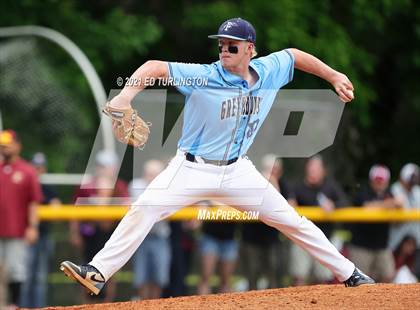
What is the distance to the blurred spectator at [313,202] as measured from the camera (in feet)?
44.7

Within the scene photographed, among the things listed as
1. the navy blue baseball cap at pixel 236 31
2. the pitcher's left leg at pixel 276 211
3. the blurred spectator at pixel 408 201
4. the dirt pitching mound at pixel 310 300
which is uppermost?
the navy blue baseball cap at pixel 236 31

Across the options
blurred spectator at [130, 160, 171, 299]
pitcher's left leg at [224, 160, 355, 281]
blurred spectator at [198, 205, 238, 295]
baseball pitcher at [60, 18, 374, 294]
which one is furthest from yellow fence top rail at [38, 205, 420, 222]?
baseball pitcher at [60, 18, 374, 294]

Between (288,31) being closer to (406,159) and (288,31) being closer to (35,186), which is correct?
(406,159)

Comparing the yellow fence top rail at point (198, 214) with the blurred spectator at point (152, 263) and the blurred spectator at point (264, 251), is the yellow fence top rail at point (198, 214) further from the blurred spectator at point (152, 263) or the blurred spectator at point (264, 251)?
the blurred spectator at point (264, 251)

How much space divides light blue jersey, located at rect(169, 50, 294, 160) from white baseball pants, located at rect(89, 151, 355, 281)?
0.13 m

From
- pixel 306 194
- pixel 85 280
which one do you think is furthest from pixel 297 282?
pixel 85 280

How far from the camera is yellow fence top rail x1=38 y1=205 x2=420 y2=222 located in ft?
42.2

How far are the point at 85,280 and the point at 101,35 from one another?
12519mm

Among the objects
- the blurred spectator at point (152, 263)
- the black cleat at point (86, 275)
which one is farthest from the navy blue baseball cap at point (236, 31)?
the blurred spectator at point (152, 263)

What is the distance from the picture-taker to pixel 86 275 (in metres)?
7.80

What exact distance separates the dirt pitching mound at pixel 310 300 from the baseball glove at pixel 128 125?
1.36 metres

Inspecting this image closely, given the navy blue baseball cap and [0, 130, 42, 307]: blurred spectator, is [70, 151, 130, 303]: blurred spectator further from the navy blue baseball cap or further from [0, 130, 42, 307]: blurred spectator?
the navy blue baseball cap

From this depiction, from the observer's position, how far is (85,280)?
782 cm

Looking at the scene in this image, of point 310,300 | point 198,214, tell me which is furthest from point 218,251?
point 310,300
